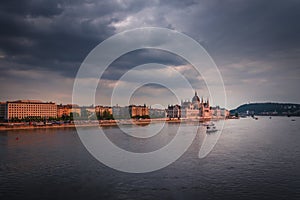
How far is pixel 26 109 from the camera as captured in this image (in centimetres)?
6931

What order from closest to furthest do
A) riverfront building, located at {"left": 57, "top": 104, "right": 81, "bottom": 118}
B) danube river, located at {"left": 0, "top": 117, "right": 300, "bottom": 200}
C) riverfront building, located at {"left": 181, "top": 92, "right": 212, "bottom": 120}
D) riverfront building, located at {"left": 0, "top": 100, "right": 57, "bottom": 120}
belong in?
1. danube river, located at {"left": 0, "top": 117, "right": 300, "bottom": 200}
2. riverfront building, located at {"left": 0, "top": 100, "right": 57, "bottom": 120}
3. riverfront building, located at {"left": 57, "top": 104, "right": 81, "bottom": 118}
4. riverfront building, located at {"left": 181, "top": 92, "right": 212, "bottom": 120}

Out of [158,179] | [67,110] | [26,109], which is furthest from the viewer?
[67,110]

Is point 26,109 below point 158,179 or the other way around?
the other way around

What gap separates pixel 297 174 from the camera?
1163 centimetres

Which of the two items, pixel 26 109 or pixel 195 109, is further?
pixel 195 109

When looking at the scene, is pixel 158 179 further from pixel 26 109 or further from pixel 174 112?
pixel 174 112

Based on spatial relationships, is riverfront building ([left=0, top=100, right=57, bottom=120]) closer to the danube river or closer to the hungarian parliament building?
the hungarian parliament building

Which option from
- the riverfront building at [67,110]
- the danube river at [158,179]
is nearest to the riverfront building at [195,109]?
the riverfront building at [67,110]

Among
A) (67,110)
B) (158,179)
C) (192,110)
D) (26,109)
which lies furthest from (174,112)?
(158,179)

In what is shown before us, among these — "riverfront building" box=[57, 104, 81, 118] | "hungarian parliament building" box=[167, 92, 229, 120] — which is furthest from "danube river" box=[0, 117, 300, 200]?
"hungarian parliament building" box=[167, 92, 229, 120]

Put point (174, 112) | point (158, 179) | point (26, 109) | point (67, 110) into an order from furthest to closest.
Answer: point (174, 112)
point (67, 110)
point (26, 109)
point (158, 179)

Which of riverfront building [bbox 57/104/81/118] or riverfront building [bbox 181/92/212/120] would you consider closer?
riverfront building [bbox 57/104/81/118]

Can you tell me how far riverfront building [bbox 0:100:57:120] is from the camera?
66.4 m

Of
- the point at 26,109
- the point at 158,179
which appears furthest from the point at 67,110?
the point at 158,179
